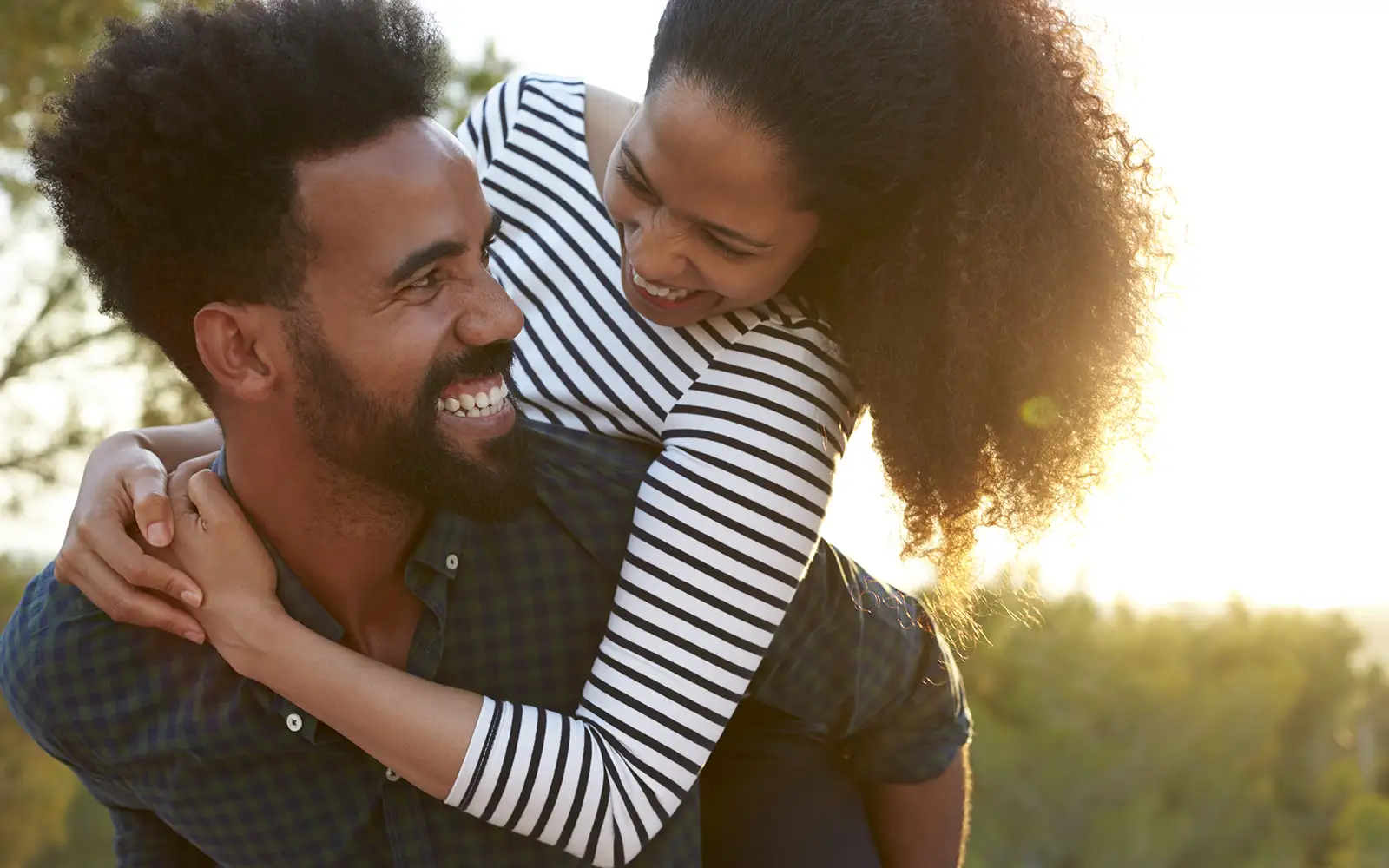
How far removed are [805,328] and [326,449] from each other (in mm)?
742

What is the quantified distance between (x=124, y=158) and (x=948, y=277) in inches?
46.2

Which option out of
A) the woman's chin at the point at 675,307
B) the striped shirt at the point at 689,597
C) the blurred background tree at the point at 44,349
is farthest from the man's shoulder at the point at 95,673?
the blurred background tree at the point at 44,349

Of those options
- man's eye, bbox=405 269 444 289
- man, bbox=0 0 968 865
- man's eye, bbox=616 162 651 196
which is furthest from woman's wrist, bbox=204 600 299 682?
man's eye, bbox=616 162 651 196

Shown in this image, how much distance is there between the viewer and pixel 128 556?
184 cm

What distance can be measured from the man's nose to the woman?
0.26 ft

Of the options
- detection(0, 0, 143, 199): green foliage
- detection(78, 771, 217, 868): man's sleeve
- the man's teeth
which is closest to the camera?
the man's teeth

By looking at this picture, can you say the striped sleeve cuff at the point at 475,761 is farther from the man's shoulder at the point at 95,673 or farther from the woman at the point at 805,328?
the man's shoulder at the point at 95,673

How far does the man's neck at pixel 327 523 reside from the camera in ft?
6.52

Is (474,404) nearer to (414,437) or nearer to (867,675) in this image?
(414,437)

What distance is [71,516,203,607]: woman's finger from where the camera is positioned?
1.82 metres

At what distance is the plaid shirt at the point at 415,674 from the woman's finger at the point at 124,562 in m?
0.11

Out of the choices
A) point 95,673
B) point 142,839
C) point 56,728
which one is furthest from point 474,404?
point 142,839

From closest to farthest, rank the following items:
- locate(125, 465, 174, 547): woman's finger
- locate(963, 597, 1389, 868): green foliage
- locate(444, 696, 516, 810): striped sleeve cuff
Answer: locate(444, 696, 516, 810): striped sleeve cuff, locate(125, 465, 174, 547): woman's finger, locate(963, 597, 1389, 868): green foliage

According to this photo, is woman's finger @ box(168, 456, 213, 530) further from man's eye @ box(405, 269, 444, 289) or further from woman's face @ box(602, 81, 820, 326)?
woman's face @ box(602, 81, 820, 326)
